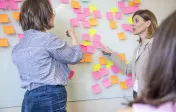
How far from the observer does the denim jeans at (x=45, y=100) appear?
4.43 feet

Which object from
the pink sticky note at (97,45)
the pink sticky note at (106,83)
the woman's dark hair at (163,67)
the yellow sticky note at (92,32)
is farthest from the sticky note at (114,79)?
the woman's dark hair at (163,67)

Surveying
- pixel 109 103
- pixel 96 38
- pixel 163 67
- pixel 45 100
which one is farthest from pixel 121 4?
pixel 163 67

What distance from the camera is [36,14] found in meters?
1.37

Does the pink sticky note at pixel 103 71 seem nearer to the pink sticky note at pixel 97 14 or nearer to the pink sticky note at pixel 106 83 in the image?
the pink sticky note at pixel 106 83

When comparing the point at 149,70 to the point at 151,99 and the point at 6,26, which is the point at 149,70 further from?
the point at 6,26

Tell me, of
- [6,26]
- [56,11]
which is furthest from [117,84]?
[6,26]

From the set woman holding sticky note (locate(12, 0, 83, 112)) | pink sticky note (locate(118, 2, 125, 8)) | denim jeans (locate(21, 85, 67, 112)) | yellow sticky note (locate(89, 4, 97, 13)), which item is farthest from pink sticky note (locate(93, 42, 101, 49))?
denim jeans (locate(21, 85, 67, 112))

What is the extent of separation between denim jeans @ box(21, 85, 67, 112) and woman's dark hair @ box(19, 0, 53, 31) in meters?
0.37

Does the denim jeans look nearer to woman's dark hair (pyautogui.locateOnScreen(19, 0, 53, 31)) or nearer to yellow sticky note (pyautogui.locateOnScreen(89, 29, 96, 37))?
woman's dark hair (pyautogui.locateOnScreen(19, 0, 53, 31))

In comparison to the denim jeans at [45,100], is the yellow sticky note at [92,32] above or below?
above

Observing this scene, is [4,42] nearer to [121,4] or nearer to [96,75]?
[96,75]

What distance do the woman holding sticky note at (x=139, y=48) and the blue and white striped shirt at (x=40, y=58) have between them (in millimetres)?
605

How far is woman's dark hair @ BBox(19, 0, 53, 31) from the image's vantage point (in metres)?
1.37

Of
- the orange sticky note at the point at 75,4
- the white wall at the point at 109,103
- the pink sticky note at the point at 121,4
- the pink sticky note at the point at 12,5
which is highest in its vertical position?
the pink sticky note at the point at 12,5
